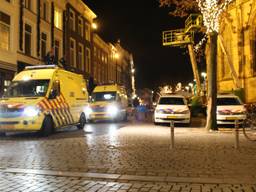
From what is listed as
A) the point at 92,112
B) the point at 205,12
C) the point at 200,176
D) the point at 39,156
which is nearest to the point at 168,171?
the point at 200,176

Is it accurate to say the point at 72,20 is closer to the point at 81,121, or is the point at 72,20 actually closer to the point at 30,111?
the point at 81,121

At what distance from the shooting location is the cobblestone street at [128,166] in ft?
22.6

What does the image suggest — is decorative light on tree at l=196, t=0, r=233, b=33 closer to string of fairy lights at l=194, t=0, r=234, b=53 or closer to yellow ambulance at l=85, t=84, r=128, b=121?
string of fairy lights at l=194, t=0, r=234, b=53

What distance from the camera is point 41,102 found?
15.2m

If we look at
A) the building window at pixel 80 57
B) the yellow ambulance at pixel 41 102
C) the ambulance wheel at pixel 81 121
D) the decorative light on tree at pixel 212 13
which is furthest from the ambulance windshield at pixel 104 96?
the building window at pixel 80 57

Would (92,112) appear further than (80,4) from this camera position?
No

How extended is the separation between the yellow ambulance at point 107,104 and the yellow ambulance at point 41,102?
5.81 metres

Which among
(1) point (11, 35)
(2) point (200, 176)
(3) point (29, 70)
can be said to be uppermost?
(1) point (11, 35)

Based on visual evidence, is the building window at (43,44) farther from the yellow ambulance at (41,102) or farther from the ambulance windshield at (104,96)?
the yellow ambulance at (41,102)

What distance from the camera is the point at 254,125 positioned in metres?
17.3

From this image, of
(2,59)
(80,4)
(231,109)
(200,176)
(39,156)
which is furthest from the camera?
(80,4)

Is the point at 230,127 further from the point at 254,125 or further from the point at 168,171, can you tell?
the point at 168,171

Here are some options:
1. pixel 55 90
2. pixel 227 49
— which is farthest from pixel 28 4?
pixel 227 49

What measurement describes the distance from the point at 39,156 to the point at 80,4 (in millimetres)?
34762
